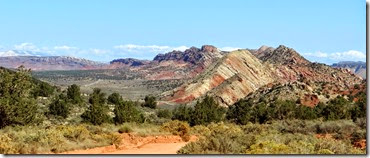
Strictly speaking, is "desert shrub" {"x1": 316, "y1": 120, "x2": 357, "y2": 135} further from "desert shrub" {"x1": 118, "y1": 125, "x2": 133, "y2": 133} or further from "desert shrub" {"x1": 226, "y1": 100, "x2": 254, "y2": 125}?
"desert shrub" {"x1": 226, "y1": 100, "x2": 254, "y2": 125}

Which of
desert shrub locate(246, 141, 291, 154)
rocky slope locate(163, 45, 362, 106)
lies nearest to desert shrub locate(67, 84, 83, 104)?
rocky slope locate(163, 45, 362, 106)

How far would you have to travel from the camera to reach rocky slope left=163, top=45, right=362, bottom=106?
274 ft

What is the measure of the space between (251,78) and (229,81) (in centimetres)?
840

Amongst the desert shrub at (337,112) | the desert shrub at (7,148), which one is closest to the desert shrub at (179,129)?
the desert shrub at (7,148)

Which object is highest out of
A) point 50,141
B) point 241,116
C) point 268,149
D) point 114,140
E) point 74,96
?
point 74,96

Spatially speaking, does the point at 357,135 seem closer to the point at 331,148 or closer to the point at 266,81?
the point at 331,148

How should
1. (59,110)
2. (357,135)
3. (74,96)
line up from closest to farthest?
1. (357,135)
2. (59,110)
3. (74,96)

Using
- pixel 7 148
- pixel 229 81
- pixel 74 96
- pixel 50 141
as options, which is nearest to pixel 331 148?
pixel 50 141

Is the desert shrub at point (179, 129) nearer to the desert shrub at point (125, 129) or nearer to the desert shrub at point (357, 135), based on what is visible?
the desert shrub at point (125, 129)

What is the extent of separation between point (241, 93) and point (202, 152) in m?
75.2

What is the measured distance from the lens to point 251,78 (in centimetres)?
9781

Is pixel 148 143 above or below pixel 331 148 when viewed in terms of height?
below

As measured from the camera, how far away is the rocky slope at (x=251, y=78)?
83375 mm

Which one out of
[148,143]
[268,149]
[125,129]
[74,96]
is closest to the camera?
[268,149]
